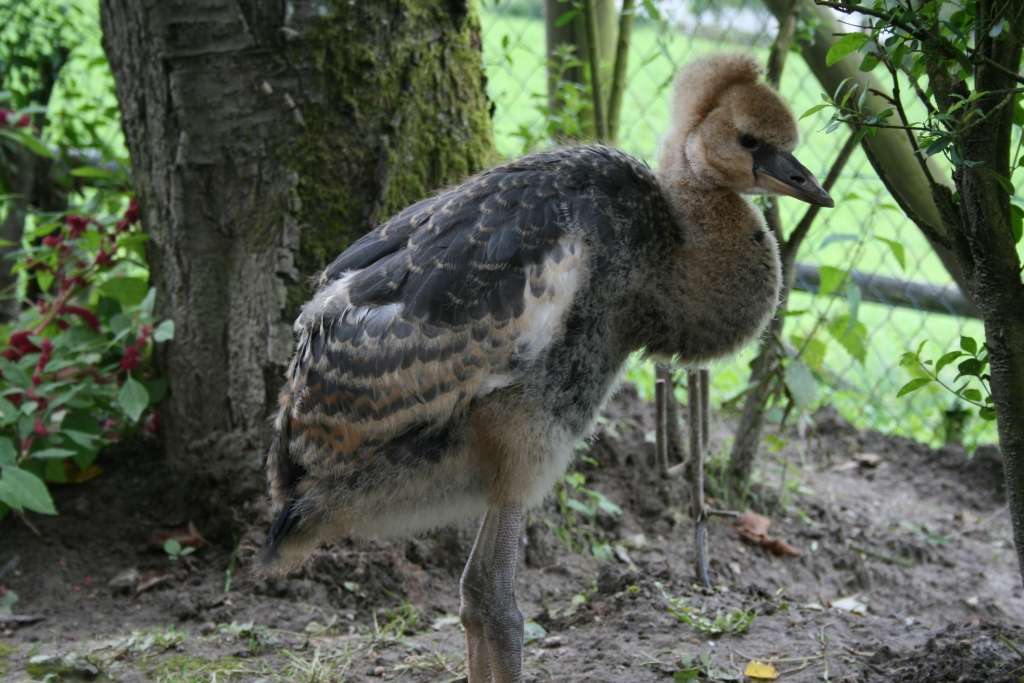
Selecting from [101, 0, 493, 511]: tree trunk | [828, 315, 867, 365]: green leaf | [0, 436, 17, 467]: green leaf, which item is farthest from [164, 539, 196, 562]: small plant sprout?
[828, 315, 867, 365]: green leaf

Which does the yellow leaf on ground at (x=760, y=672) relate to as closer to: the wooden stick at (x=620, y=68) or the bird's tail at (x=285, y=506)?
the bird's tail at (x=285, y=506)

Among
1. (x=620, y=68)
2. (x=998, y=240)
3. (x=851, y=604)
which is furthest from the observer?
(x=620, y=68)

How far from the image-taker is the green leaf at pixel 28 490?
4102 mm

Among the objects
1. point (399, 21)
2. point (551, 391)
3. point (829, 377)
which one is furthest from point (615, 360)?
point (829, 377)

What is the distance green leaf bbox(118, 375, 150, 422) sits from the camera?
14.8ft

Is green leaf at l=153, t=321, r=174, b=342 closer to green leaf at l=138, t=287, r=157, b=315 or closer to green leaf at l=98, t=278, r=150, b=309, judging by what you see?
green leaf at l=138, t=287, r=157, b=315

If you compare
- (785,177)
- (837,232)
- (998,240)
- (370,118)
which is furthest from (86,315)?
(837,232)

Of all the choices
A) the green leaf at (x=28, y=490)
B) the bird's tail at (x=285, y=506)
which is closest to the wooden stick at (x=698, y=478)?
the bird's tail at (x=285, y=506)

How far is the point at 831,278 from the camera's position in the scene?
505 centimetres

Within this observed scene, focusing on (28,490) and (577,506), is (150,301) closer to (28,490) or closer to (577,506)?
(28,490)

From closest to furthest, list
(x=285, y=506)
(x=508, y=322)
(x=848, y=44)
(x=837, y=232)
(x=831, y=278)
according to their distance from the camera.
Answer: (x=848, y=44), (x=508, y=322), (x=285, y=506), (x=831, y=278), (x=837, y=232)

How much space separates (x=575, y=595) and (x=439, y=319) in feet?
5.73

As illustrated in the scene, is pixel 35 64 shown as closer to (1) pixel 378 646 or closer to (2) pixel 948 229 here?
(1) pixel 378 646

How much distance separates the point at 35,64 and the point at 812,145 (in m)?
4.54
